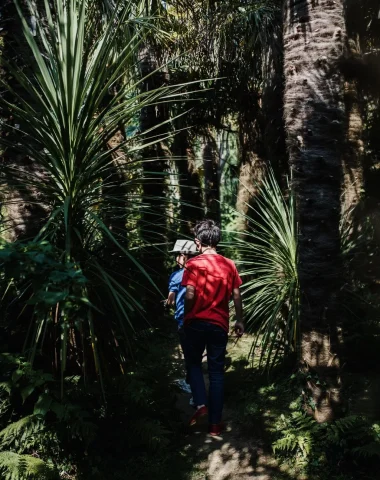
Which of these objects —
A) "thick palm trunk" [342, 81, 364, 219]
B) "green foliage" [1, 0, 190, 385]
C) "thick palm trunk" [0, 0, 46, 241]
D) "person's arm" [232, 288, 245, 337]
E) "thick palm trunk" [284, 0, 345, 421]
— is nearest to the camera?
"green foliage" [1, 0, 190, 385]

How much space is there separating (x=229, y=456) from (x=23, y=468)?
1.73 metres

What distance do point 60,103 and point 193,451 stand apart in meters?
2.91

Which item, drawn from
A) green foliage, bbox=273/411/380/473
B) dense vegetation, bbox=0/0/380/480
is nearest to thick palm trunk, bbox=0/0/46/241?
dense vegetation, bbox=0/0/380/480

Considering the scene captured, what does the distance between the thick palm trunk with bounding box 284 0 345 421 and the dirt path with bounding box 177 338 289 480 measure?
23.5 inches

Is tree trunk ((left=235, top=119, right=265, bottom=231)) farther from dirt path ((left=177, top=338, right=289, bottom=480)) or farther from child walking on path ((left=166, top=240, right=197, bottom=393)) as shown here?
dirt path ((left=177, top=338, right=289, bottom=480))

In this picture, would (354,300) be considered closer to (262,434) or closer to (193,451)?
(262,434)

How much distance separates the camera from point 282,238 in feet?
19.8

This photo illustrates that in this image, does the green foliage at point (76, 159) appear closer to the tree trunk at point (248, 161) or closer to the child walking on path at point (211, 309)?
the child walking on path at point (211, 309)

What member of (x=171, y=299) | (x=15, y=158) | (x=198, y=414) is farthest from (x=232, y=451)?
(x=15, y=158)

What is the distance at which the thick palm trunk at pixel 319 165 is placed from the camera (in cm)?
426

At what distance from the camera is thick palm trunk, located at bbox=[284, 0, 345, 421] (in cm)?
Answer: 426

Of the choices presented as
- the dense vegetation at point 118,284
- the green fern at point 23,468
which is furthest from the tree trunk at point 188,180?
the green fern at point 23,468

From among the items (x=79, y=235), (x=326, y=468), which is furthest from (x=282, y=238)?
(x=79, y=235)

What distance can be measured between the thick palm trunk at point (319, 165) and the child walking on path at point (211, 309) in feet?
2.34
